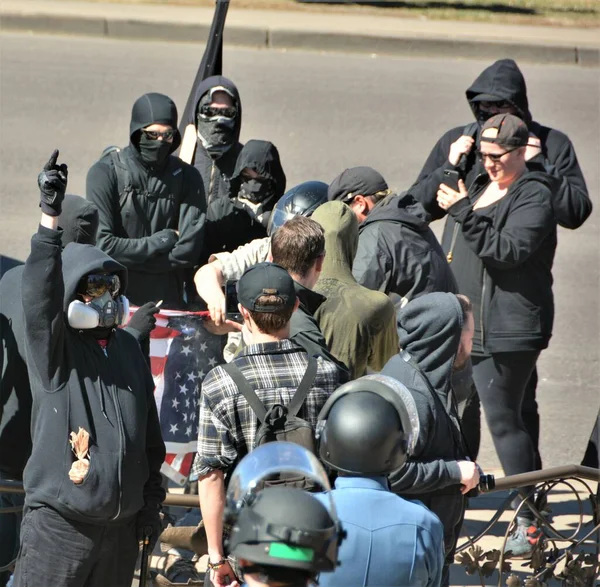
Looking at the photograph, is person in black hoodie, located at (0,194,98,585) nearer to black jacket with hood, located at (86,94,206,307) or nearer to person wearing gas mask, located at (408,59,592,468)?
black jacket with hood, located at (86,94,206,307)

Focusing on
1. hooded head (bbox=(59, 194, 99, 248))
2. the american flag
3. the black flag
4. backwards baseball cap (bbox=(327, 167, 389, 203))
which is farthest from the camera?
the black flag

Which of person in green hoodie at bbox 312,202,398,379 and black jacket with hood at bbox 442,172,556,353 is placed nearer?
person in green hoodie at bbox 312,202,398,379

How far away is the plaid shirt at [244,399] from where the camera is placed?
409 centimetres

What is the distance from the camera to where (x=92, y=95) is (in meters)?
14.0

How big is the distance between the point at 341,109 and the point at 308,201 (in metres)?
8.57

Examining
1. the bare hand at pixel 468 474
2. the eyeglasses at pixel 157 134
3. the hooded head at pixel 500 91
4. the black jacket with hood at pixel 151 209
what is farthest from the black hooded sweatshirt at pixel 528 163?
the bare hand at pixel 468 474

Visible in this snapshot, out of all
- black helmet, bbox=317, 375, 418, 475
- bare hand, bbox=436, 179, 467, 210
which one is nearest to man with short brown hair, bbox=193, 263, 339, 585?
black helmet, bbox=317, 375, 418, 475

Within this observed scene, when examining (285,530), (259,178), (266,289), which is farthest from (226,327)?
(285,530)

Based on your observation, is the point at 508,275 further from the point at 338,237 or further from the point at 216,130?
the point at 216,130

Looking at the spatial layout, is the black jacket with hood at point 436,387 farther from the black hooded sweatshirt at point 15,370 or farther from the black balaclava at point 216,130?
the black balaclava at point 216,130

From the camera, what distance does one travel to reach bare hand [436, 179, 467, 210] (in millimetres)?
6191

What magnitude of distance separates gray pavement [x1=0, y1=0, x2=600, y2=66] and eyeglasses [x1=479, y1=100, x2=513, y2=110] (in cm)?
1002

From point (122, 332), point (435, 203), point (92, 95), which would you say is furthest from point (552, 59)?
point (122, 332)

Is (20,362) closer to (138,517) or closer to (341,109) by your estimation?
(138,517)
